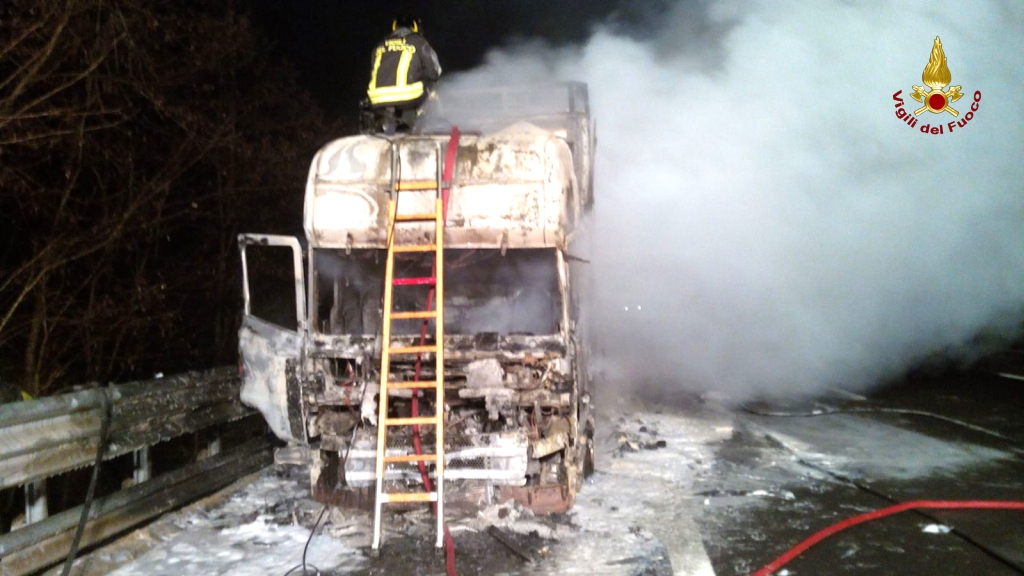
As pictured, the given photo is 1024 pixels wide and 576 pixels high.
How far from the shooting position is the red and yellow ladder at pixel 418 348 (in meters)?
4.98

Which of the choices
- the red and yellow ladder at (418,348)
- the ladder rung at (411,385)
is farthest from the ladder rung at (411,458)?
the ladder rung at (411,385)

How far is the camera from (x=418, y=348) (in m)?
5.38

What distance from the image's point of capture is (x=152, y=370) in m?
9.13

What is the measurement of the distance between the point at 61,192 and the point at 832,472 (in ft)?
26.8

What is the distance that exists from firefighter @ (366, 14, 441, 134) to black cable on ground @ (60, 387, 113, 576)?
3.23 metres

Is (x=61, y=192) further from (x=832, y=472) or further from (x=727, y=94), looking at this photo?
(x=727, y=94)

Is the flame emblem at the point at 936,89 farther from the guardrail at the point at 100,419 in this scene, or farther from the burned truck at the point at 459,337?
the guardrail at the point at 100,419

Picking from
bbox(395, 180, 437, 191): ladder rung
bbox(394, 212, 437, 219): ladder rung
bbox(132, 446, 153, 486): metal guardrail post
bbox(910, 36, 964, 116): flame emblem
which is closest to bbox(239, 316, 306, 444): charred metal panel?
bbox(132, 446, 153, 486): metal guardrail post

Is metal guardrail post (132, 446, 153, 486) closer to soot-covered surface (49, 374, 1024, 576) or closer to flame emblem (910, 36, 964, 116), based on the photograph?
soot-covered surface (49, 374, 1024, 576)

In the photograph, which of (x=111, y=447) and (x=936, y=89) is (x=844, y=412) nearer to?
(x=936, y=89)

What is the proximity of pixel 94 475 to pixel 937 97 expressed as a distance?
15.0m

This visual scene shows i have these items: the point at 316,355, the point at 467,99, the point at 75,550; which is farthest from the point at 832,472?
the point at 75,550

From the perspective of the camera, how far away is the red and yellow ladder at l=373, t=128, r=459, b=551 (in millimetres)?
4980

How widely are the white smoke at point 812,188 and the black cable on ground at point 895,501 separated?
4607 millimetres
